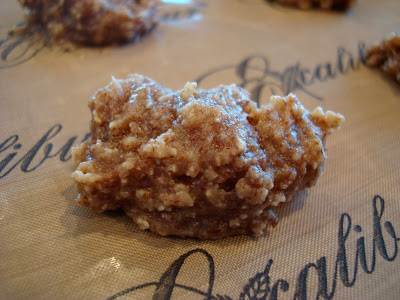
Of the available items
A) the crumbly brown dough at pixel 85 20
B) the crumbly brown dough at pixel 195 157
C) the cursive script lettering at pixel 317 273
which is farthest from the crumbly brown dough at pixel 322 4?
the cursive script lettering at pixel 317 273

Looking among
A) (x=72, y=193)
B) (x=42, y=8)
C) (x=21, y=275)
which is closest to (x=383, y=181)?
(x=72, y=193)

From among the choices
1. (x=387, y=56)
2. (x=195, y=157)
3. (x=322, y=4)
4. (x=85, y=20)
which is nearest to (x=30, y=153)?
(x=195, y=157)

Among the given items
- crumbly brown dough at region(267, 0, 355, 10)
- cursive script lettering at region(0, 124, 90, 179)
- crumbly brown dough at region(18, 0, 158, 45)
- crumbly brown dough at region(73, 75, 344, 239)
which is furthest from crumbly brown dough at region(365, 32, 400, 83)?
cursive script lettering at region(0, 124, 90, 179)

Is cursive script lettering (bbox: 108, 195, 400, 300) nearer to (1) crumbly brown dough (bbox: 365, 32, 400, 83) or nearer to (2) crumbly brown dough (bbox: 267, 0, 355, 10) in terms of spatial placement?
(1) crumbly brown dough (bbox: 365, 32, 400, 83)

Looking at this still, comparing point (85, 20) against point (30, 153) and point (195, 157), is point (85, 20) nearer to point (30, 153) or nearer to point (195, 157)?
point (30, 153)

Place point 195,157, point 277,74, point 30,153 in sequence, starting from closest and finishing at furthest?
point 195,157, point 30,153, point 277,74

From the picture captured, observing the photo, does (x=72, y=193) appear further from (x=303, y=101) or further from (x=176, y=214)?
(x=303, y=101)

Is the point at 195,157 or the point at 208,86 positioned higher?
the point at 195,157
